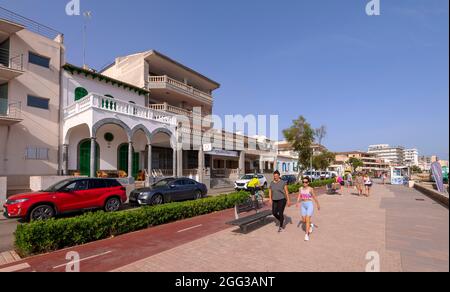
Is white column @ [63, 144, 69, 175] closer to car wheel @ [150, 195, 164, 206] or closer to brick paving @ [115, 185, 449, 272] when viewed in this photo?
car wheel @ [150, 195, 164, 206]

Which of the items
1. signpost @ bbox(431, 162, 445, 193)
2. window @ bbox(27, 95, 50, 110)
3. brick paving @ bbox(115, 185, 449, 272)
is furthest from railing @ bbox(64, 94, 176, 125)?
signpost @ bbox(431, 162, 445, 193)

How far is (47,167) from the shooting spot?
16938 mm

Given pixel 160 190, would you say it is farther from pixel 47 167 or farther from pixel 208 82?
pixel 208 82

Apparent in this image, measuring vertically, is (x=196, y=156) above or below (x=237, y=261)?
above

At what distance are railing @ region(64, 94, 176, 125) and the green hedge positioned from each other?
10141 mm

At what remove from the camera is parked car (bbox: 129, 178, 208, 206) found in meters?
13.0

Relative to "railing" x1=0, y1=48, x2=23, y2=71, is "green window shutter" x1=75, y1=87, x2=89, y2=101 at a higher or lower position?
lower

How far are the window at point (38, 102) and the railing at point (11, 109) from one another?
26.1 inches

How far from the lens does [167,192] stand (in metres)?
13.8

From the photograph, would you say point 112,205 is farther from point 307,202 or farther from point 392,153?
point 392,153

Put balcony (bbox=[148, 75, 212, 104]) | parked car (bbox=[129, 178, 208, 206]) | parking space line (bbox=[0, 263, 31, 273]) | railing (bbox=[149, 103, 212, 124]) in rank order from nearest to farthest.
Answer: parking space line (bbox=[0, 263, 31, 273]) → parked car (bbox=[129, 178, 208, 206]) → railing (bbox=[149, 103, 212, 124]) → balcony (bbox=[148, 75, 212, 104])

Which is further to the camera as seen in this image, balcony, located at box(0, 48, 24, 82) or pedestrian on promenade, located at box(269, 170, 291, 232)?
balcony, located at box(0, 48, 24, 82)
